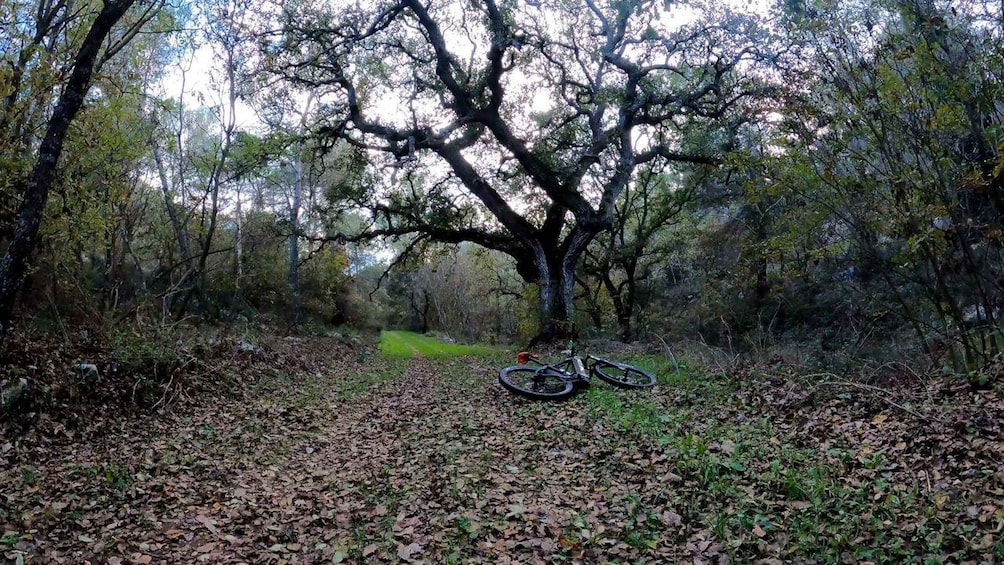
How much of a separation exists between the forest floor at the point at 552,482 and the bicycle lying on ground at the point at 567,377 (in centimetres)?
60

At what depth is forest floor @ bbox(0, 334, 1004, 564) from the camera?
4.02m

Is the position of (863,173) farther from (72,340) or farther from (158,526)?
(72,340)

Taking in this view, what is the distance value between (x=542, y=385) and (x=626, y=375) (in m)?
1.48

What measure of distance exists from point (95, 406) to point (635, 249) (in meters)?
17.3

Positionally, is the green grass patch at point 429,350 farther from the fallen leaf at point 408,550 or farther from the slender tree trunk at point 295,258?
the fallen leaf at point 408,550

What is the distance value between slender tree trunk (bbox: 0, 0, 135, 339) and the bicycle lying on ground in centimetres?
641

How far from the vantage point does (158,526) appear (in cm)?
488

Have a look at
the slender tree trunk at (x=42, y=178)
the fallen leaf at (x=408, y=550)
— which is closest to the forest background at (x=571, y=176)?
the slender tree trunk at (x=42, y=178)

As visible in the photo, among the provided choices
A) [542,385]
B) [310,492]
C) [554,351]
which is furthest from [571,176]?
[310,492]

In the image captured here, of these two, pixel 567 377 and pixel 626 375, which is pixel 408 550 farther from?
pixel 626 375

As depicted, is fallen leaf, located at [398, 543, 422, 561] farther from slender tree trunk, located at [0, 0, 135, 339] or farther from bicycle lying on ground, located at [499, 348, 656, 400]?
slender tree trunk, located at [0, 0, 135, 339]

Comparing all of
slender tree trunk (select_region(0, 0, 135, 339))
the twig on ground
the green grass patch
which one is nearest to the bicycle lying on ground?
the twig on ground

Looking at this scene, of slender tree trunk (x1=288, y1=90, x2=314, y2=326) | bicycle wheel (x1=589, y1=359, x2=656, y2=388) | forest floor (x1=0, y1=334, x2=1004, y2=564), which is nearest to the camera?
forest floor (x1=0, y1=334, x2=1004, y2=564)

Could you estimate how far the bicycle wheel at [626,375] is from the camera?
9.15 meters
